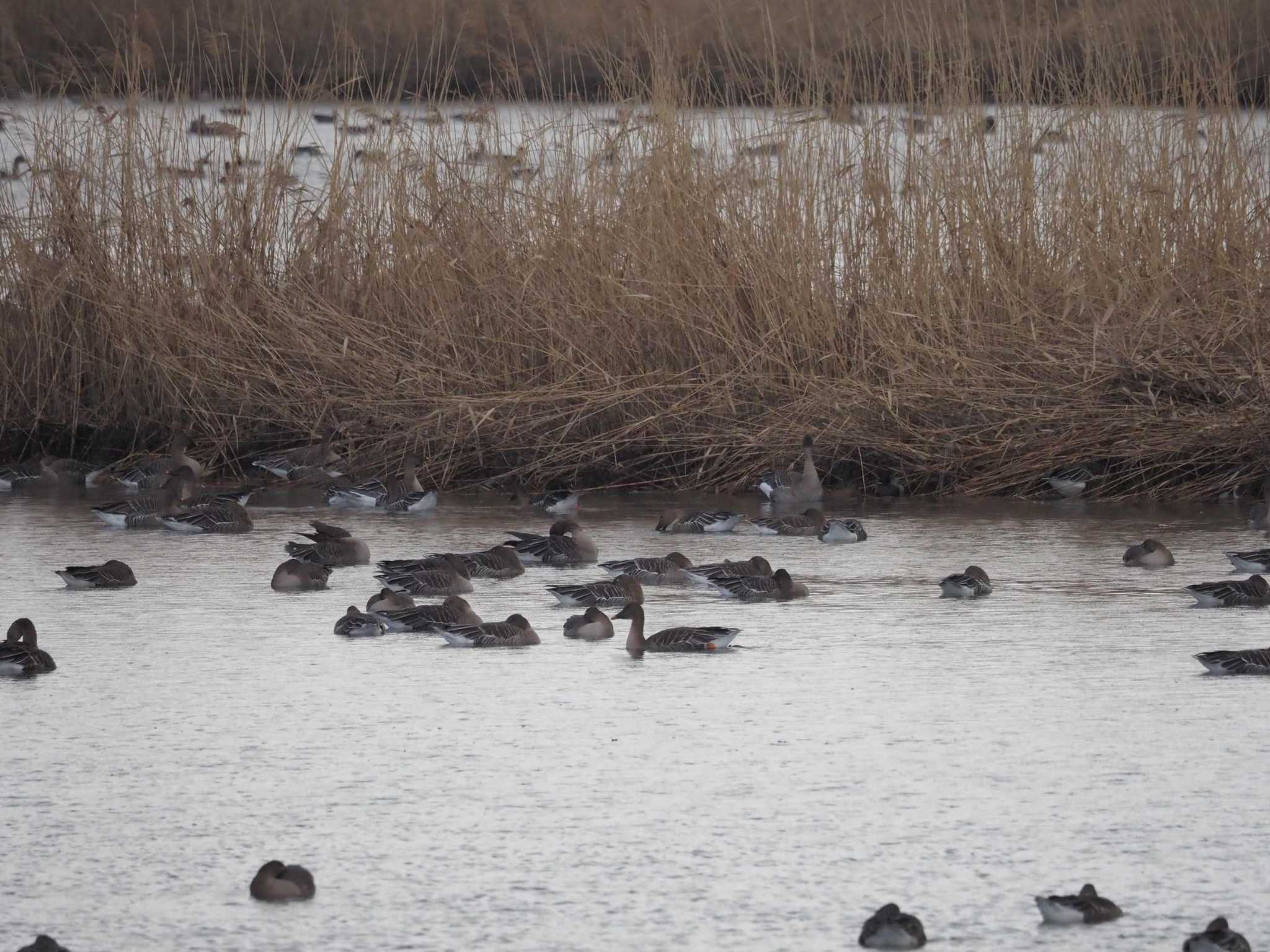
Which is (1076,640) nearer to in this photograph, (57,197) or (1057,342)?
(1057,342)

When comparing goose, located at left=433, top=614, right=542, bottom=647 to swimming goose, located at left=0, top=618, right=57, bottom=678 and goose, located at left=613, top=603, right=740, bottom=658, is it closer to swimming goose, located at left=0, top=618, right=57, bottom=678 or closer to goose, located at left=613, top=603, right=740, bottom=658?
goose, located at left=613, top=603, right=740, bottom=658

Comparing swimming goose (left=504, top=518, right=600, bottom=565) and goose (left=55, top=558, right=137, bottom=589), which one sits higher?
goose (left=55, top=558, right=137, bottom=589)

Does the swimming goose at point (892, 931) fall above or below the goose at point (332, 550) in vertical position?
above

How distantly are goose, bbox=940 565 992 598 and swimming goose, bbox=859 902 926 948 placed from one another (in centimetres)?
512

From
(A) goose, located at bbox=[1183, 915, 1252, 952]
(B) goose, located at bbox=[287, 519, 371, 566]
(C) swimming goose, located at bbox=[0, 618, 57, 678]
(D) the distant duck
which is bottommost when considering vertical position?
(B) goose, located at bbox=[287, 519, 371, 566]

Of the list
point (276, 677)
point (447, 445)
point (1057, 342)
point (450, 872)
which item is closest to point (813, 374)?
point (1057, 342)

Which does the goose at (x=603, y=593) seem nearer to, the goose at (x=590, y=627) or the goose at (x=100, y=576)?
the goose at (x=590, y=627)

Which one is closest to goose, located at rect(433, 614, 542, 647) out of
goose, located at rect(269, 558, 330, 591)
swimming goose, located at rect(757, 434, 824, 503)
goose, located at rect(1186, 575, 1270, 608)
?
goose, located at rect(269, 558, 330, 591)

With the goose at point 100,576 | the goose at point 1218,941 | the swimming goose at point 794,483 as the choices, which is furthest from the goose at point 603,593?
the goose at point 1218,941

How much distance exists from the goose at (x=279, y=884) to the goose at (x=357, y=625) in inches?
152

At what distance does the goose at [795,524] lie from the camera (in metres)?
12.5

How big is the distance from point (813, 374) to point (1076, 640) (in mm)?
5500

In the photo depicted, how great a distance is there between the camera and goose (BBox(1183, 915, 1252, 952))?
4.89 metres

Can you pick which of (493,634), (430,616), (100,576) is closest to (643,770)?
(493,634)
